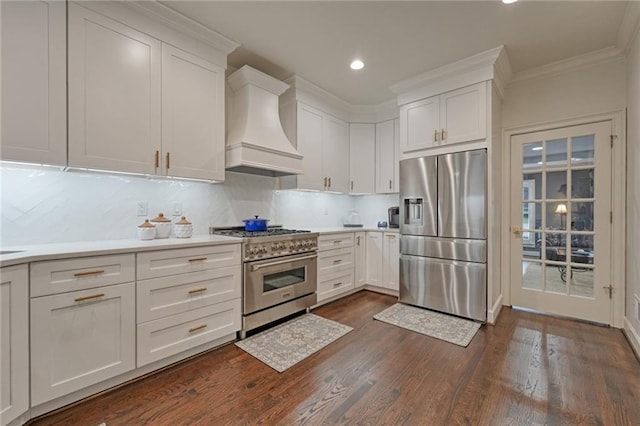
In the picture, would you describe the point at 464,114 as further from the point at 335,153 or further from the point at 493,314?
the point at 493,314

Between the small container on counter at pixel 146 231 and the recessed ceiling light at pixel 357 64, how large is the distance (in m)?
2.55

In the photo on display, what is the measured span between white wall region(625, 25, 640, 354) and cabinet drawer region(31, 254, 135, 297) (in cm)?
393

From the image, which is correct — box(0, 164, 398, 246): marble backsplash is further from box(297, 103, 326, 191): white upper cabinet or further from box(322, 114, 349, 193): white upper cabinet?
box(322, 114, 349, 193): white upper cabinet

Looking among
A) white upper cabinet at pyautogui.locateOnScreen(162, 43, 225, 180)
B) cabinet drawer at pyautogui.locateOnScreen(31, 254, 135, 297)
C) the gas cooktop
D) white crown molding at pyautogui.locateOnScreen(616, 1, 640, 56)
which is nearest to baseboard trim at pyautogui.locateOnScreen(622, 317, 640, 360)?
white crown molding at pyautogui.locateOnScreen(616, 1, 640, 56)

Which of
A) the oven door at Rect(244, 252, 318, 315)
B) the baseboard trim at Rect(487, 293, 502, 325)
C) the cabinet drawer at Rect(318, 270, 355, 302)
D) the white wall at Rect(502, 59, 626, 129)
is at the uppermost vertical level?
the white wall at Rect(502, 59, 626, 129)

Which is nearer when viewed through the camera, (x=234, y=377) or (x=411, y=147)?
(x=234, y=377)

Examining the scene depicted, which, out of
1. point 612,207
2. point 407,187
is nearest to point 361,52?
point 407,187

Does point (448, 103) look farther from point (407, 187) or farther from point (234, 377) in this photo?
point (234, 377)

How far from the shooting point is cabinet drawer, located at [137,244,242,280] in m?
1.92

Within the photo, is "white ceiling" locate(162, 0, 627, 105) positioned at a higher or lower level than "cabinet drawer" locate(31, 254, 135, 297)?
higher

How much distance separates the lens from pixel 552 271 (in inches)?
122

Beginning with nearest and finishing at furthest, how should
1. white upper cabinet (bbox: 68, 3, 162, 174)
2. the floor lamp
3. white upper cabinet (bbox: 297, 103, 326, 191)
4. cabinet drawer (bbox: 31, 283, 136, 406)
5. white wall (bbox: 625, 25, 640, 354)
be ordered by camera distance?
cabinet drawer (bbox: 31, 283, 136, 406) < white upper cabinet (bbox: 68, 3, 162, 174) < white wall (bbox: 625, 25, 640, 354) < the floor lamp < white upper cabinet (bbox: 297, 103, 326, 191)

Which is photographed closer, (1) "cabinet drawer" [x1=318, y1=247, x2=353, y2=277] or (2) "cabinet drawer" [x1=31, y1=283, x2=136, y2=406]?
(2) "cabinet drawer" [x1=31, y1=283, x2=136, y2=406]

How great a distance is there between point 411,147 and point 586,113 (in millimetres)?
1757
